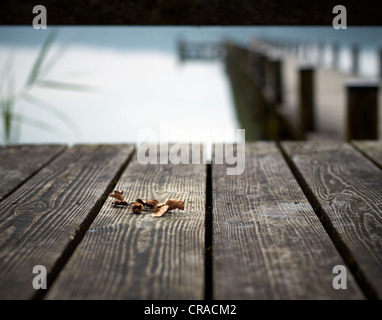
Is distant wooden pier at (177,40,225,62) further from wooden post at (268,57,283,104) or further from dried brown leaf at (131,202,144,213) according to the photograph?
dried brown leaf at (131,202,144,213)

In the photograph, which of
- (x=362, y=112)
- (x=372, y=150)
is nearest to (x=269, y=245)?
(x=372, y=150)

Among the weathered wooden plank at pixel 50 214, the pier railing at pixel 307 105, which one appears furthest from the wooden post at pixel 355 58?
the weathered wooden plank at pixel 50 214

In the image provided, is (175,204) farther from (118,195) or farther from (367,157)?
(367,157)

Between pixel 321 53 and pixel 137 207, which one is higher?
pixel 321 53
